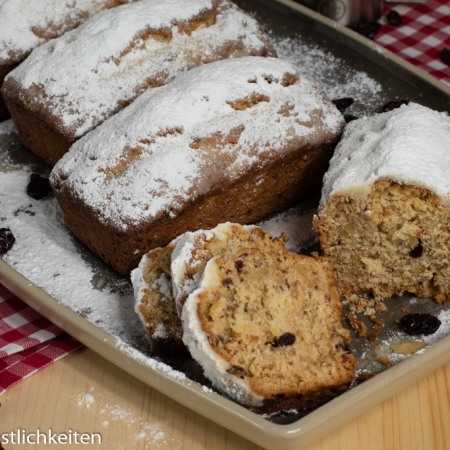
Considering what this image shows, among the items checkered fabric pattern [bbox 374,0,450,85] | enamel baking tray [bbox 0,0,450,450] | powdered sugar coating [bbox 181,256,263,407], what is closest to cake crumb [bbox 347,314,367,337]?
enamel baking tray [bbox 0,0,450,450]

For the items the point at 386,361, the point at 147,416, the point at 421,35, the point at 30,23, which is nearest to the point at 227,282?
the point at 147,416

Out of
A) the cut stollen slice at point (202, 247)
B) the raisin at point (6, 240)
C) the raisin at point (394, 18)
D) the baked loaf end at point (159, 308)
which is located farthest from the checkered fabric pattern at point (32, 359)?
the raisin at point (394, 18)

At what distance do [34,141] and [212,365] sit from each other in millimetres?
1746

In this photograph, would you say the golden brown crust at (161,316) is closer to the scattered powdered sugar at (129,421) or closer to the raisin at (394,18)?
the scattered powdered sugar at (129,421)

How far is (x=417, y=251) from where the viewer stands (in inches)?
106

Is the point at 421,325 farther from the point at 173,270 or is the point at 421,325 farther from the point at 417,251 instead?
the point at 173,270

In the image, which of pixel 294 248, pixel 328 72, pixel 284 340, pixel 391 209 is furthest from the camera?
pixel 328 72

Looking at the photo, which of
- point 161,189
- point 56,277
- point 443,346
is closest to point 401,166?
point 443,346

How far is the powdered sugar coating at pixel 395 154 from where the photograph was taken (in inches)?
101

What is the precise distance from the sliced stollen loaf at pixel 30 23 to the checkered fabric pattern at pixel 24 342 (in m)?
1.29

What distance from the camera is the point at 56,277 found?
293 cm

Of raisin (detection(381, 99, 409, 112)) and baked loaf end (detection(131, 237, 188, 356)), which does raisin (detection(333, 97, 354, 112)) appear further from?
baked loaf end (detection(131, 237, 188, 356))

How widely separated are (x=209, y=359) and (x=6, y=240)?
124 centimetres

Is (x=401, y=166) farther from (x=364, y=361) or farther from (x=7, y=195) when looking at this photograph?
(x=7, y=195)
